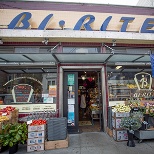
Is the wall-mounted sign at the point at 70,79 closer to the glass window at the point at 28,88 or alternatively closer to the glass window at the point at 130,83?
the glass window at the point at 28,88

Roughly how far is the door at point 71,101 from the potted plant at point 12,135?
2402 millimetres

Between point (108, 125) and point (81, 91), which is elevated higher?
point (81, 91)

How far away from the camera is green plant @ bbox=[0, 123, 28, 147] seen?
181 inches

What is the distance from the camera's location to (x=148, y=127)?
5.44 metres

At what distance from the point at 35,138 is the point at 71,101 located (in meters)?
2.59

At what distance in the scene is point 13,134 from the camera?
15.4 feet

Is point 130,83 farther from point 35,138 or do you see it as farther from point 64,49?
point 35,138

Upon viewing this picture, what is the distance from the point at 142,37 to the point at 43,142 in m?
6.68

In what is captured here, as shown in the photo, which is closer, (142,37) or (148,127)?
(148,127)

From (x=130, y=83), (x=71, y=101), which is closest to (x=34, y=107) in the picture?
(x=71, y=101)

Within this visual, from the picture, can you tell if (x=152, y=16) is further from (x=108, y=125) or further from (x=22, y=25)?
(x=22, y=25)

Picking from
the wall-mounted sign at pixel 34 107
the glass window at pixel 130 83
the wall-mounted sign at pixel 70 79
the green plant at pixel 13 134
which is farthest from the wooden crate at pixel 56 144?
the glass window at pixel 130 83

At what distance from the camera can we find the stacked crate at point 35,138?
487 cm

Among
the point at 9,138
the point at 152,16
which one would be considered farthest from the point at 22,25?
the point at 152,16
